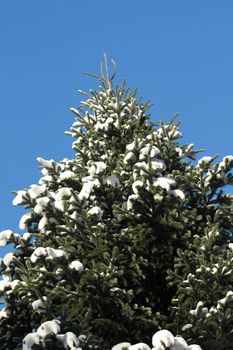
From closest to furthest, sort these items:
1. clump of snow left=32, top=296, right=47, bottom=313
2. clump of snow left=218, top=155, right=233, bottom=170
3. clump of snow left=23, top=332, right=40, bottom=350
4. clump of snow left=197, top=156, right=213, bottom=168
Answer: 1. clump of snow left=23, top=332, right=40, bottom=350
2. clump of snow left=32, top=296, right=47, bottom=313
3. clump of snow left=218, top=155, right=233, bottom=170
4. clump of snow left=197, top=156, right=213, bottom=168

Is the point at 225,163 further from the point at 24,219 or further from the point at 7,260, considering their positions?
the point at 7,260

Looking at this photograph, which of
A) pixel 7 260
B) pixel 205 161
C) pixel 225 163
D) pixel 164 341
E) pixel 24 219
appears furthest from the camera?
pixel 205 161

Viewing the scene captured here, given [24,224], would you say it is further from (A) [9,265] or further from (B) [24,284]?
(B) [24,284]

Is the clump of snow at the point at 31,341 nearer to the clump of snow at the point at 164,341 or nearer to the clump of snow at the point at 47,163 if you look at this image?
the clump of snow at the point at 164,341

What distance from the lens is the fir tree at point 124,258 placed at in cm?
970

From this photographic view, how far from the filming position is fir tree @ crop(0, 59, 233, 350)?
9703 millimetres

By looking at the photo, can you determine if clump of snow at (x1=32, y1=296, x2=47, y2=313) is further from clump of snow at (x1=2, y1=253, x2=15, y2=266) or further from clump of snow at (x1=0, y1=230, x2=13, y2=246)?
clump of snow at (x1=0, y1=230, x2=13, y2=246)

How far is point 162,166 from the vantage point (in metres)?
10.8

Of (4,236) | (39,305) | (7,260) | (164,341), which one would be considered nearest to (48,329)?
(39,305)

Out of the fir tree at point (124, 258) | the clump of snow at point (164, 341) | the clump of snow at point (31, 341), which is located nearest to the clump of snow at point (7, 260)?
the fir tree at point (124, 258)

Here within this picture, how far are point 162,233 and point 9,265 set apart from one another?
2939 mm

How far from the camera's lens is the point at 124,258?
34.6 ft

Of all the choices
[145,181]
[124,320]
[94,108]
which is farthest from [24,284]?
[94,108]

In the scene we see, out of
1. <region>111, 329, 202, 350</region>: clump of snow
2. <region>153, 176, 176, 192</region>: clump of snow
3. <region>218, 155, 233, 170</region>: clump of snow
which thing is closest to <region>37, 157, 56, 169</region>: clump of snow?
<region>153, 176, 176, 192</region>: clump of snow
